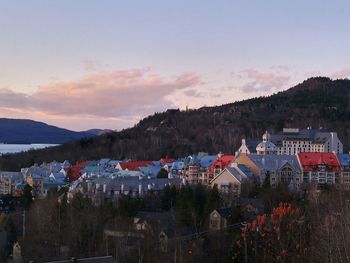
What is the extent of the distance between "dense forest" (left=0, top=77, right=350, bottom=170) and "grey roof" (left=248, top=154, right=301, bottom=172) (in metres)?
26.3

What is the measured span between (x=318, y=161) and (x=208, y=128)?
154 ft

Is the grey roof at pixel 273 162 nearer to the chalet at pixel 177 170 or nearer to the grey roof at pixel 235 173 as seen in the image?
the grey roof at pixel 235 173

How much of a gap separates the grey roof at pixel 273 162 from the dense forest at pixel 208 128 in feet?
86.4

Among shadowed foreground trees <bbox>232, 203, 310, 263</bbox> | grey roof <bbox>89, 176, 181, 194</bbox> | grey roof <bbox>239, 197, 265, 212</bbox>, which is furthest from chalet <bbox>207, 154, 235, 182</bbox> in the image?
shadowed foreground trees <bbox>232, 203, 310, 263</bbox>

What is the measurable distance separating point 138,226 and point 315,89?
9700cm

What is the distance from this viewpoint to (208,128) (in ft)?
284

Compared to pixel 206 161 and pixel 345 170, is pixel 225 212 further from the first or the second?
pixel 206 161

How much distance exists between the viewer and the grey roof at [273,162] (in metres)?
39.4

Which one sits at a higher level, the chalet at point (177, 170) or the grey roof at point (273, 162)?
the grey roof at point (273, 162)

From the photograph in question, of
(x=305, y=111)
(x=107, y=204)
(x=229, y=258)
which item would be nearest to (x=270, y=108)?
(x=305, y=111)

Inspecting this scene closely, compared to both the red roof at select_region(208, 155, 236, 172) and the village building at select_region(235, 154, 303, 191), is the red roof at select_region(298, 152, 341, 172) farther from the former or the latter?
the red roof at select_region(208, 155, 236, 172)

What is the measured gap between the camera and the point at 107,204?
2569 cm

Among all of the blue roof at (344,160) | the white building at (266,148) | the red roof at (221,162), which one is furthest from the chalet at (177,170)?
the blue roof at (344,160)

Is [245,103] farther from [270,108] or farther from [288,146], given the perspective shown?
[288,146]
